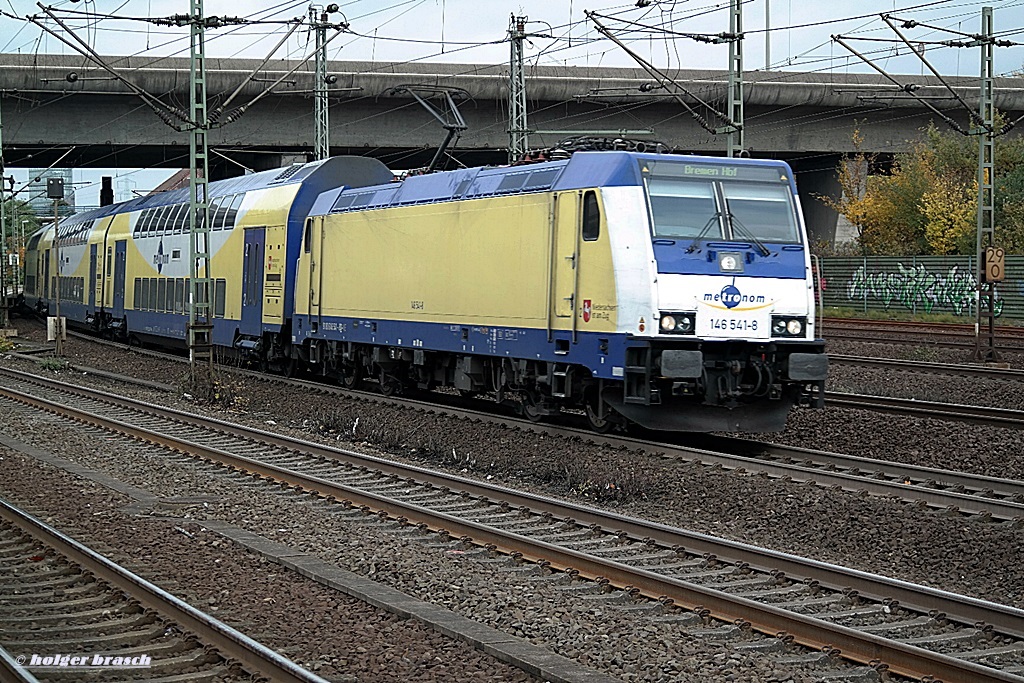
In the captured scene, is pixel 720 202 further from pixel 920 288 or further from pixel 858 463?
pixel 920 288

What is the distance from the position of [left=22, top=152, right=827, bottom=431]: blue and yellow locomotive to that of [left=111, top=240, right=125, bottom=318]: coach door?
38.9ft

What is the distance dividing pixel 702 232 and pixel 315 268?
31.8ft

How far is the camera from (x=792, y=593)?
864 cm

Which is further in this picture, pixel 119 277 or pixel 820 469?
pixel 119 277

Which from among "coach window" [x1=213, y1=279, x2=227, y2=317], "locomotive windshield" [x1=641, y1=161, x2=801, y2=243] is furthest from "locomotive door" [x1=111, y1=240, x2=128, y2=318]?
"locomotive windshield" [x1=641, y1=161, x2=801, y2=243]

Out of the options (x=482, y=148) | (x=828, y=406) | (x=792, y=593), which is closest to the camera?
(x=792, y=593)

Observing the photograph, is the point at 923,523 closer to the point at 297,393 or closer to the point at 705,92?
the point at 297,393

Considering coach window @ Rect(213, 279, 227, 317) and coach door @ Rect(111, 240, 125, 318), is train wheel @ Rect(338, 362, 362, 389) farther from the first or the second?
coach door @ Rect(111, 240, 125, 318)

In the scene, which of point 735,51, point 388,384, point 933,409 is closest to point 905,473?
point 933,409

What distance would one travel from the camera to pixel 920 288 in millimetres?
44719

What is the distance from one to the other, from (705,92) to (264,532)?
37644 mm

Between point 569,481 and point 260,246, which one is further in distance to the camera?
Answer: point 260,246

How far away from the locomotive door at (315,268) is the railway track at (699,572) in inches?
315

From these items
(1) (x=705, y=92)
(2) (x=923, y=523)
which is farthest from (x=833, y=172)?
(2) (x=923, y=523)
